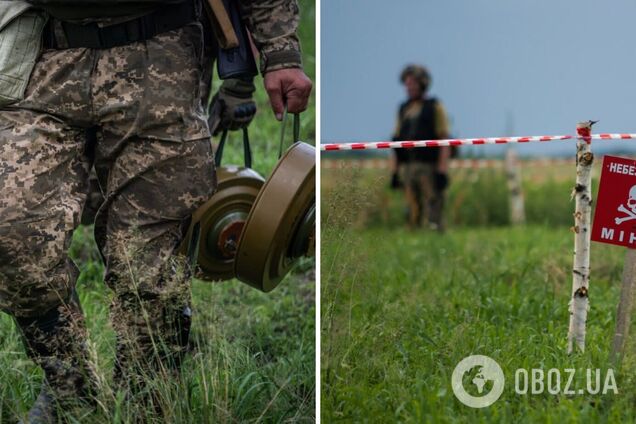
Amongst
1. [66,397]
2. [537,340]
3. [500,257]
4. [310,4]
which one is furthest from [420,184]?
[66,397]

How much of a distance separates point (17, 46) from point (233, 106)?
1253mm

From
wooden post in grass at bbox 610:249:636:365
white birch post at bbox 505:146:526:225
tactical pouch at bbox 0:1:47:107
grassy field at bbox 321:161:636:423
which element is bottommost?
white birch post at bbox 505:146:526:225

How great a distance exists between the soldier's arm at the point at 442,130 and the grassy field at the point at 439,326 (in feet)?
15.0

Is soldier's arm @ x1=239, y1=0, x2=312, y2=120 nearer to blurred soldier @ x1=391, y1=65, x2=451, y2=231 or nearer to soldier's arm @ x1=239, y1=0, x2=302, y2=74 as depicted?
soldier's arm @ x1=239, y1=0, x2=302, y2=74

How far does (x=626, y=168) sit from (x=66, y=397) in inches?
84.3

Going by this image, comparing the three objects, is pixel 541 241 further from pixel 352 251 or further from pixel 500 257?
pixel 352 251

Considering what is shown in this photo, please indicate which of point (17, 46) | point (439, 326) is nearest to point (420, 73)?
point (439, 326)

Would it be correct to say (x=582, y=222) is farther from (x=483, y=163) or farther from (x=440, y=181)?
(x=483, y=163)

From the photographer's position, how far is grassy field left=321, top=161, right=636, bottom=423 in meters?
3.95

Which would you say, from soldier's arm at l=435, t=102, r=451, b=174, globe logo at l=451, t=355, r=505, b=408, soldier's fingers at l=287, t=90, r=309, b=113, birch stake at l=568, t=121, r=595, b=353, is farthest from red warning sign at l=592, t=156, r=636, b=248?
soldier's arm at l=435, t=102, r=451, b=174

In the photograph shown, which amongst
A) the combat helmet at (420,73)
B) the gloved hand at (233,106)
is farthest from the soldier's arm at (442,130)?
the gloved hand at (233,106)

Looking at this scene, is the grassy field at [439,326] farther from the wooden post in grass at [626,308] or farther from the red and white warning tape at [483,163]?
the red and white warning tape at [483,163]

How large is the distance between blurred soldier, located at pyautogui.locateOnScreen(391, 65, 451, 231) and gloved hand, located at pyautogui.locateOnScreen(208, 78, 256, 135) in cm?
666

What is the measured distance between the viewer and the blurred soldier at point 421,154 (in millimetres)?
12023
